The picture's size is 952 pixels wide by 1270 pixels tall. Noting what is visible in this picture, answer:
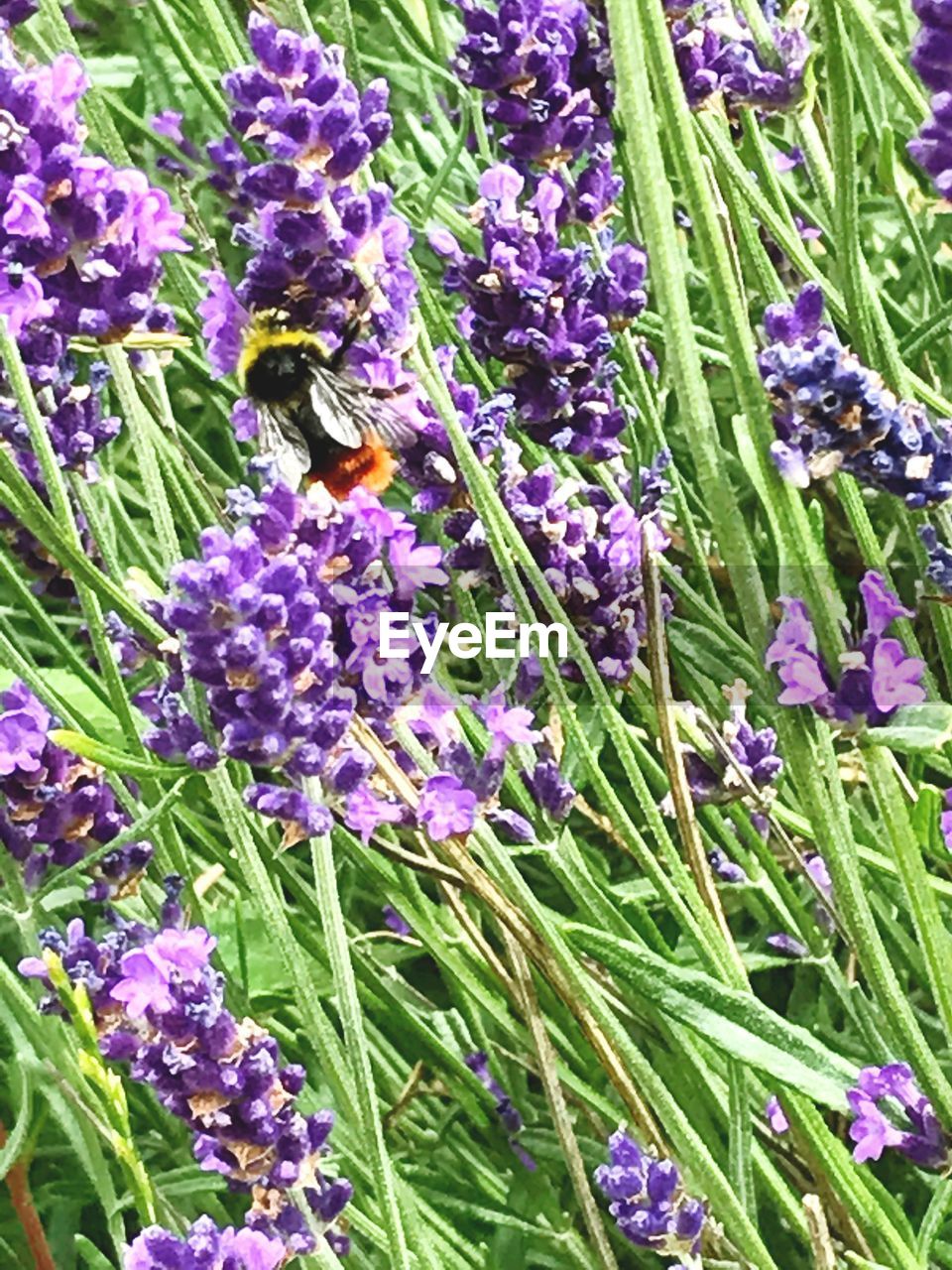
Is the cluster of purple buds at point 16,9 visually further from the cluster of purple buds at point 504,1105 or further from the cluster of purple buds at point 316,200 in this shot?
the cluster of purple buds at point 504,1105

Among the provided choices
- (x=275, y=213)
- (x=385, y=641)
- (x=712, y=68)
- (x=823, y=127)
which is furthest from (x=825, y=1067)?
(x=823, y=127)

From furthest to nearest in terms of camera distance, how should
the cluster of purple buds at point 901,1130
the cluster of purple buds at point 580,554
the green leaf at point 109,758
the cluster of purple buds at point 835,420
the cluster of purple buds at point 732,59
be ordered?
the cluster of purple buds at point 732,59
the cluster of purple buds at point 580,554
the cluster of purple buds at point 901,1130
the green leaf at point 109,758
the cluster of purple buds at point 835,420

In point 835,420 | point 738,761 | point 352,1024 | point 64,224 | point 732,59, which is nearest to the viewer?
point 835,420

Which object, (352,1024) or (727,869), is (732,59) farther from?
(352,1024)

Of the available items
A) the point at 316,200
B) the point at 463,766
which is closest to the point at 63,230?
the point at 316,200

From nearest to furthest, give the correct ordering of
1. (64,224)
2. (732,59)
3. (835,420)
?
(835,420), (64,224), (732,59)

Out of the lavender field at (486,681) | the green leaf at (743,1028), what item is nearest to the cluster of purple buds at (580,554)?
the lavender field at (486,681)

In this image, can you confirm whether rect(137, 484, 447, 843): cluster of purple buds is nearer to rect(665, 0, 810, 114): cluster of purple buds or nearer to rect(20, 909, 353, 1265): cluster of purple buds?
rect(20, 909, 353, 1265): cluster of purple buds
